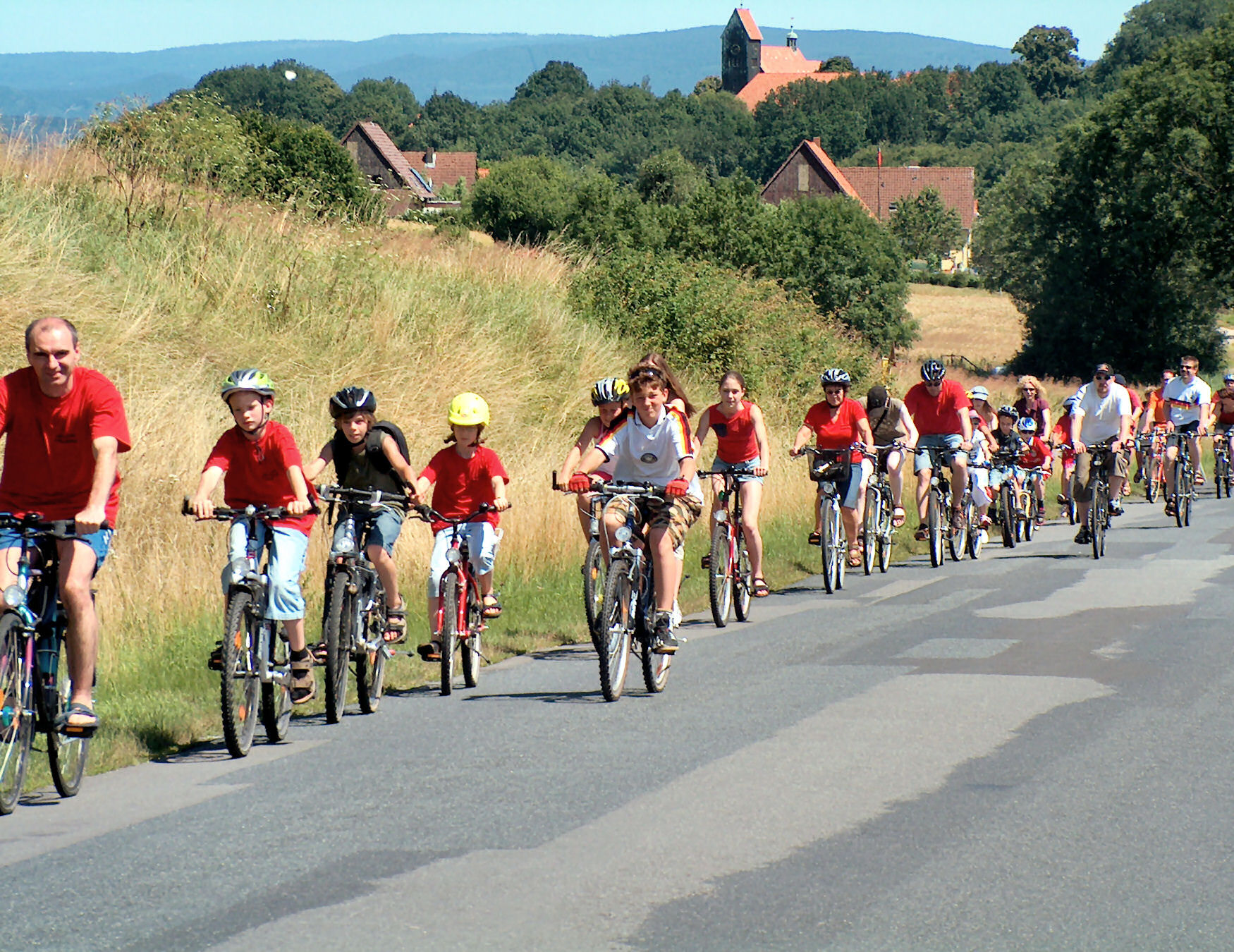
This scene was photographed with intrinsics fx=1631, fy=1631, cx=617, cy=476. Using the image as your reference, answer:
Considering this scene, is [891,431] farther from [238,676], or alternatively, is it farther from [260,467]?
[238,676]

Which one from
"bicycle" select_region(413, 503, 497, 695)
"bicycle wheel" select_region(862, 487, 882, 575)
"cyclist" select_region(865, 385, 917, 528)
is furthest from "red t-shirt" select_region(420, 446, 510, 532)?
"cyclist" select_region(865, 385, 917, 528)

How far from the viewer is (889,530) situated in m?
17.0

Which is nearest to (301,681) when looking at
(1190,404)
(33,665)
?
(33,665)

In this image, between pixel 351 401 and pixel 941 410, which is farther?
pixel 941 410

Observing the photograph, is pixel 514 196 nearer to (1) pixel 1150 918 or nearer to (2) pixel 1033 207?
(2) pixel 1033 207

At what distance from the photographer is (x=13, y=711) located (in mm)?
6699

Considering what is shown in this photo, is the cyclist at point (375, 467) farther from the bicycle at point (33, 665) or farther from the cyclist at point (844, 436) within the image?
the cyclist at point (844, 436)

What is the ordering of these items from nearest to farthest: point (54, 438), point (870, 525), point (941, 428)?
point (54, 438) < point (870, 525) < point (941, 428)

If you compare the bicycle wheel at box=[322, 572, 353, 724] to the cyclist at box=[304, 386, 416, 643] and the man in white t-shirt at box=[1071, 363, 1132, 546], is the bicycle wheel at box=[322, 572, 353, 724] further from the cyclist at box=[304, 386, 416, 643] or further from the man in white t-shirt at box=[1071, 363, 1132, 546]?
the man in white t-shirt at box=[1071, 363, 1132, 546]

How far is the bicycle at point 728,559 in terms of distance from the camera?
12.8 m

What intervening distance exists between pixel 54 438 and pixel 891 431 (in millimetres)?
10966

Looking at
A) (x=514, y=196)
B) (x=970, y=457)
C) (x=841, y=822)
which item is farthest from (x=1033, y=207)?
(x=841, y=822)

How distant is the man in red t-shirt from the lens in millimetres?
6832

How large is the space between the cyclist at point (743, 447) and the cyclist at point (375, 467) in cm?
391
